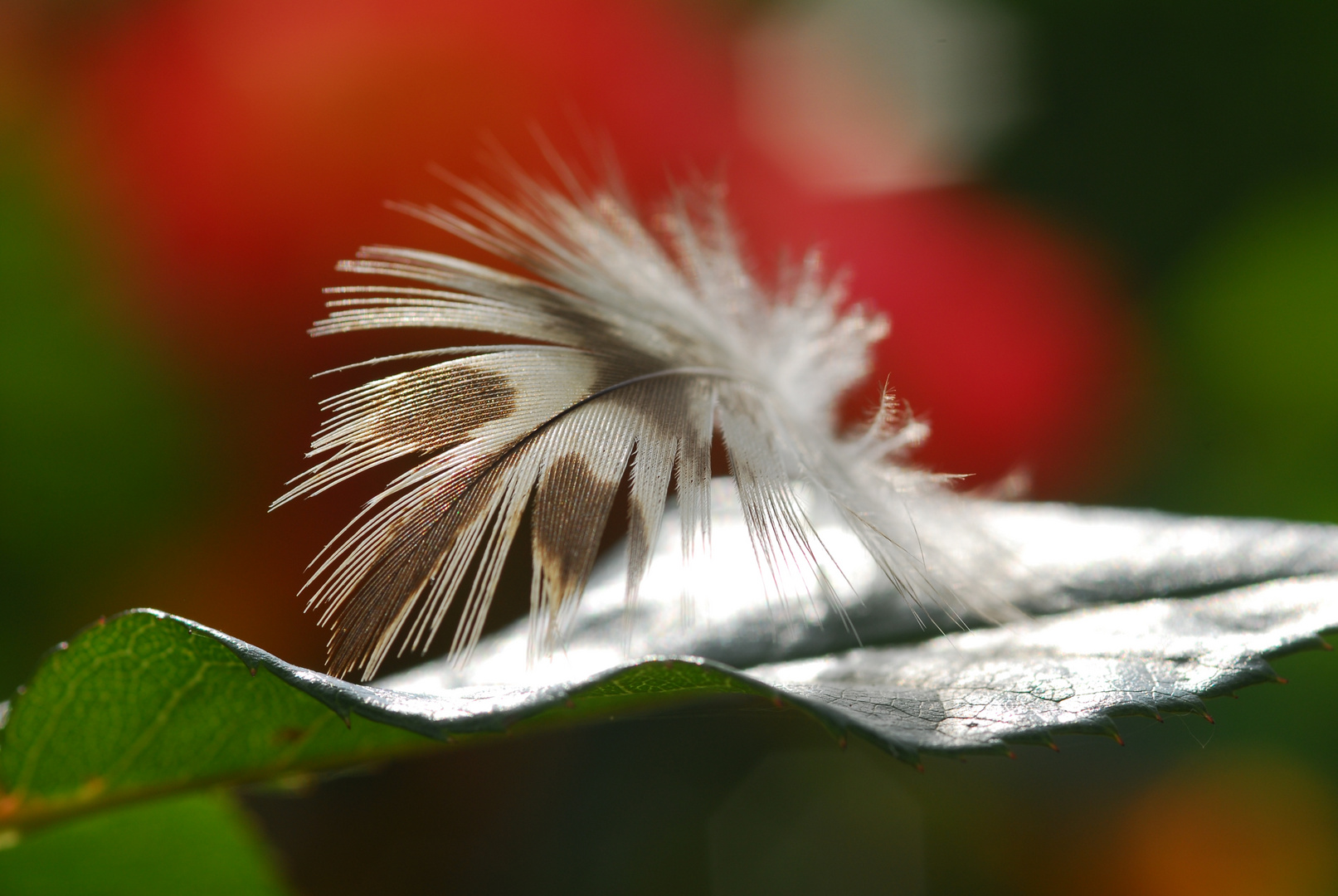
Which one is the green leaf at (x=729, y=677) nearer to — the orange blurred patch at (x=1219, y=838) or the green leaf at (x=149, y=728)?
the green leaf at (x=149, y=728)

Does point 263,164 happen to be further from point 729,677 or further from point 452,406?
point 729,677

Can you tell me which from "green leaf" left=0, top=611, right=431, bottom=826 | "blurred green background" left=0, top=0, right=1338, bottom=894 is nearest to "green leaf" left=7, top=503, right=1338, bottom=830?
"green leaf" left=0, top=611, right=431, bottom=826

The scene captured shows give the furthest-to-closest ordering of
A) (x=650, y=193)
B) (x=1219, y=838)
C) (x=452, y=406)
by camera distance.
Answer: (x=650, y=193) → (x=1219, y=838) → (x=452, y=406)

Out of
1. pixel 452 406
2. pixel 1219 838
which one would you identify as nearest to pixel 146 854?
pixel 452 406

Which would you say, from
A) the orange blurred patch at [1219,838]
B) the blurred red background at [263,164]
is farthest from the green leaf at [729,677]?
the blurred red background at [263,164]

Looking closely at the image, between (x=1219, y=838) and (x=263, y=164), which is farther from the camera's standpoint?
(x=263, y=164)

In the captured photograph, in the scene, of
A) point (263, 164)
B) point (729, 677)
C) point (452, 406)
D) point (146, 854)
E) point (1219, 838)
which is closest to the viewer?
point (729, 677)

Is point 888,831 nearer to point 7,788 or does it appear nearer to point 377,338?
point 7,788
